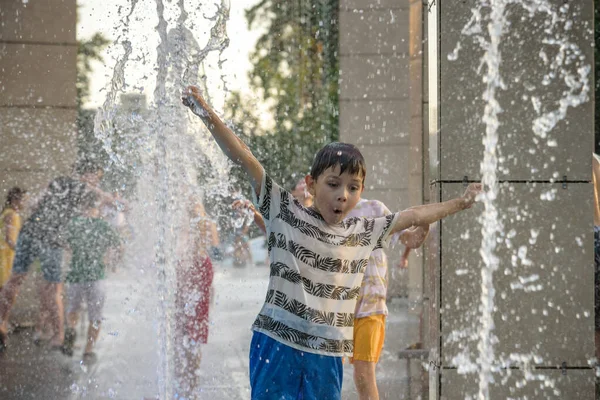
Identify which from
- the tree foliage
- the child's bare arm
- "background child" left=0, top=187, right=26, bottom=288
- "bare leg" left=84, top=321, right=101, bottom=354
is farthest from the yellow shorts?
the tree foliage

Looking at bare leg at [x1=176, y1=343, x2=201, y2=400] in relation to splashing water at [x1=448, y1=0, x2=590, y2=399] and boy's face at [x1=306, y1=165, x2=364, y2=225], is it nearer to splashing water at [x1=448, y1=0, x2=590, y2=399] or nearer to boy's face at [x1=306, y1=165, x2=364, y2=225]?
splashing water at [x1=448, y1=0, x2=590, y2=399]

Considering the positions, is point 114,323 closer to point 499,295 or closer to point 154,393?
point 154,393

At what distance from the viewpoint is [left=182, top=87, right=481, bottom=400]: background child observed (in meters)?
2.88

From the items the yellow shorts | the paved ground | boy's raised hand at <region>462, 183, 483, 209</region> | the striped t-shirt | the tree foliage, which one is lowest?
the paved ground

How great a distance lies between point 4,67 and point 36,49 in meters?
0.41

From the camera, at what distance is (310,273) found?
2.94 m

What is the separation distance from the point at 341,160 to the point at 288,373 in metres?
0.76

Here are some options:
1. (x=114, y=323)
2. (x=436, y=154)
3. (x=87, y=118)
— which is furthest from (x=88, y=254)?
(x=436, y=154)

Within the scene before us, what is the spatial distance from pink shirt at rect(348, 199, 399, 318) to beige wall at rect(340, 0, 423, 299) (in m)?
6.36

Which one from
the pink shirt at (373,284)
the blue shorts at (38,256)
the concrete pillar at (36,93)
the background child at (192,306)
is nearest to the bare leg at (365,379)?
the pink shirt at (373,284)

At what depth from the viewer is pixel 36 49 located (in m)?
9.82

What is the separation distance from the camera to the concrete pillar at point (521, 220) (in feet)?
12.6

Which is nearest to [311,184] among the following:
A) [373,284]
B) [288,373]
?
[288,373]

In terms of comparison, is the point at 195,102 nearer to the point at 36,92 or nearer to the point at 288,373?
the point at 288,373
